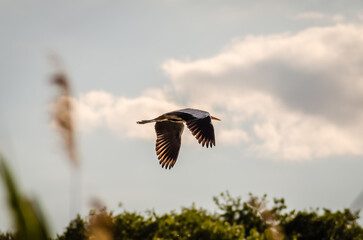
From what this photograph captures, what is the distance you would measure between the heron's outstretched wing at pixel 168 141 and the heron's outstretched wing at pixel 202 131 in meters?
1.60

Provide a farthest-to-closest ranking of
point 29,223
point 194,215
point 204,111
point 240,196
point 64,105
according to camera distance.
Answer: point 240,196 → point 194,215 → point 204,111 → point 64,105 → point 29,223

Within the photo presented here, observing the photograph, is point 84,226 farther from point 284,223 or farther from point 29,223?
point 29,223

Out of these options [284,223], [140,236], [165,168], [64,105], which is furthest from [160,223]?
[64,105]

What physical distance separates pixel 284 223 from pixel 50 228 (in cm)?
1060

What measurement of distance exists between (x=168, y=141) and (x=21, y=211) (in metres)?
6.29

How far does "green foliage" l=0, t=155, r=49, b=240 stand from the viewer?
1.03 metres

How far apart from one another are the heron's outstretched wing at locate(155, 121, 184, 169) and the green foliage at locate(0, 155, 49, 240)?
20.1 feet

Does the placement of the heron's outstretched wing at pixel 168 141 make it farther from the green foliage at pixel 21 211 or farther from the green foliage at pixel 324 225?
the green foliage at pixel 21 211

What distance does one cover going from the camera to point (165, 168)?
23.7 feet

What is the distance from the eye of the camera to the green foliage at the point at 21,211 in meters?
1.03

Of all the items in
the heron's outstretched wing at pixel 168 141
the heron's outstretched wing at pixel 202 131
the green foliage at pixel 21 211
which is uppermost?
the heron's outstretched wing at pixel 168 141

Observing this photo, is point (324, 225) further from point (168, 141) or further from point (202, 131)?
point (202, 131)

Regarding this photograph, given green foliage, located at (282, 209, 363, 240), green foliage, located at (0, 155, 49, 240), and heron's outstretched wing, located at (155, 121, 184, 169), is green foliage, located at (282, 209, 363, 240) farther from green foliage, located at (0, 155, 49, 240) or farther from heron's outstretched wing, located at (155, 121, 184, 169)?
green foliage, located at (0, 155, 49, 240)

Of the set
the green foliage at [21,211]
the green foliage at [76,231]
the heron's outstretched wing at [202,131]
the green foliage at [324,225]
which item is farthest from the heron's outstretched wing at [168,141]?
the green foliage at [21,211]
